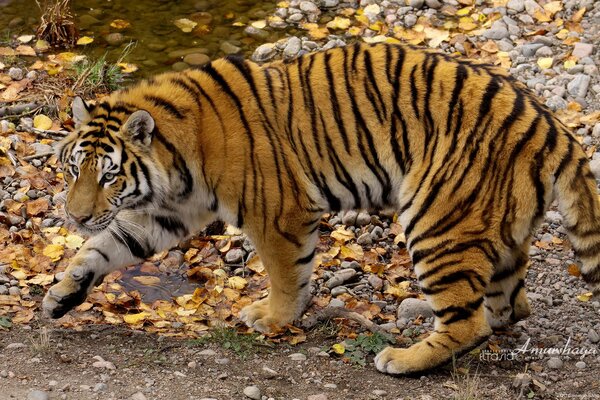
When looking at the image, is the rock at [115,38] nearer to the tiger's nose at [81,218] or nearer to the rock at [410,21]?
the rock at [410,21]

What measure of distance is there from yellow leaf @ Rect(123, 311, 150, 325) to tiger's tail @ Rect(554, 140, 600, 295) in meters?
2.46

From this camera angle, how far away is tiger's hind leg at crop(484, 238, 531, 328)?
5.41 meters

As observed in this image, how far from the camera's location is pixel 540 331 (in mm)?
5578

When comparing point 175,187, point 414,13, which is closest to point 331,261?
point 175,187

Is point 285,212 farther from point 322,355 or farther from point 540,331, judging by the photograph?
point 540,331

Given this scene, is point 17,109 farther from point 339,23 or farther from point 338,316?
point 338,316

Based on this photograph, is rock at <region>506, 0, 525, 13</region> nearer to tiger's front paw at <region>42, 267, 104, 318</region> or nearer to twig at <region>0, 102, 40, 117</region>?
twig at <region>0, 102, 40, 117</region>

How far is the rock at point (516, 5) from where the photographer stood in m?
9.16

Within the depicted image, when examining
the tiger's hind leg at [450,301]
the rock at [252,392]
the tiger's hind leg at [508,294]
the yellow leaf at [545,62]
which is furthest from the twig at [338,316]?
the yellow leaf at [545,62]

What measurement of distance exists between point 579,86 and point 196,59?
10.7 feet

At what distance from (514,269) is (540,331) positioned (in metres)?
0.44

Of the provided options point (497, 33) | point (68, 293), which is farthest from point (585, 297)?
point (497, 33)

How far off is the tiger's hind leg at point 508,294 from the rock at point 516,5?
4.31m

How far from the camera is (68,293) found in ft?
18.0
